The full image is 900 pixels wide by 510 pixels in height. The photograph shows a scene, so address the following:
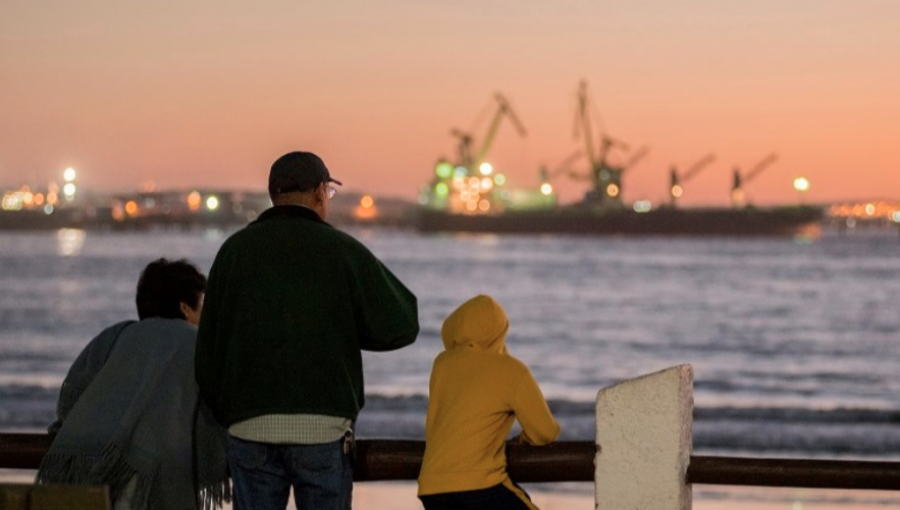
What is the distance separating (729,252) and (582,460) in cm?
9733

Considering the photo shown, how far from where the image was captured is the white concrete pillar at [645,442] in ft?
11.3

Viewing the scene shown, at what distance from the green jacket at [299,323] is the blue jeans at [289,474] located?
0.28ft

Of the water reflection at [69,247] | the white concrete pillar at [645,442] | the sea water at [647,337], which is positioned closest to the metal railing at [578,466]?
the white concrete pillar at [645,442]

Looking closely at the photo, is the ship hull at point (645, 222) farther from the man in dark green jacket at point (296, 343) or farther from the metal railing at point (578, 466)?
the man in dark green jacket at point (296, 343)

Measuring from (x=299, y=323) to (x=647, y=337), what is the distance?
107 feet

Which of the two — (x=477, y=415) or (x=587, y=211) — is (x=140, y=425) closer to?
(x=477, y=415)

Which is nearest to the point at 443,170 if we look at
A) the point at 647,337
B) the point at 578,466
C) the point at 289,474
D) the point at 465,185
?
the point at 465,185

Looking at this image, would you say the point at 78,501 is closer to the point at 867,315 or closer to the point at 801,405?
the point at 801,405

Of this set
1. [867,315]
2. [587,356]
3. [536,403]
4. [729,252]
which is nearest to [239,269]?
[536,403]

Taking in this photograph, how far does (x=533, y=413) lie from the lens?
3521mm

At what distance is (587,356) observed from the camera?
2909 cm

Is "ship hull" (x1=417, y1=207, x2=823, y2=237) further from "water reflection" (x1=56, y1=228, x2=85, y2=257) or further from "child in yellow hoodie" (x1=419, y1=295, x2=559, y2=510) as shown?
"child in yellow hoodie" (x1=419, y1=295, x2=559, y2=510)

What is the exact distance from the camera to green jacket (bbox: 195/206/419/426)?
3.30 metres

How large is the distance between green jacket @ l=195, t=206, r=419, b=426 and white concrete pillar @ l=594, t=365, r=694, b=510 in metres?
0.54
